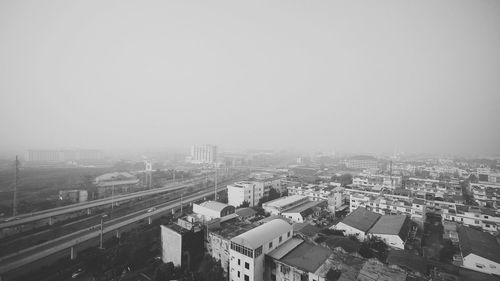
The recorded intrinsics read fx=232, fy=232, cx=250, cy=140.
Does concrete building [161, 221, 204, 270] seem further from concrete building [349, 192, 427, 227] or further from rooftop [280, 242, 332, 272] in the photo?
concrete building [349, 192, 427, 227]

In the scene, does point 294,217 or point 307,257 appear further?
point 294,217

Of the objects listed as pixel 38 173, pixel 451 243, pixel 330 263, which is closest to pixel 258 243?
pixel 330 263

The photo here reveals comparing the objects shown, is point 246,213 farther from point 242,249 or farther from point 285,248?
point 242,249

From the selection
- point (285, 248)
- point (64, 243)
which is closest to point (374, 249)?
point (285, 248)

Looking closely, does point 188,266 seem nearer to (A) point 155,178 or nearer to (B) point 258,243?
(B) point 258,243

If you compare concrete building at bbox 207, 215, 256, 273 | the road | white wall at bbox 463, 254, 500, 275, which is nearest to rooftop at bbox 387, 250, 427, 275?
white wall at bbox 463, 254, 500, 275
